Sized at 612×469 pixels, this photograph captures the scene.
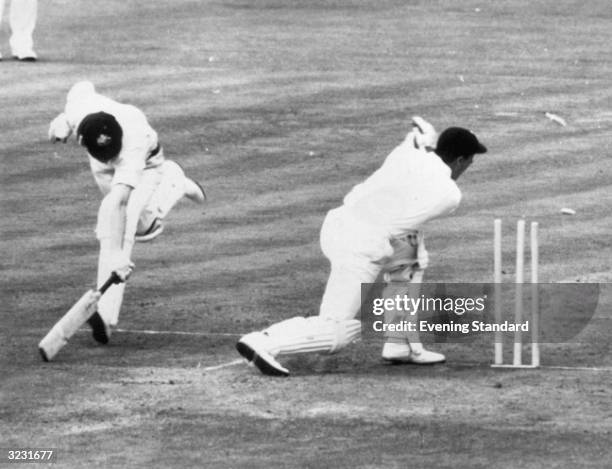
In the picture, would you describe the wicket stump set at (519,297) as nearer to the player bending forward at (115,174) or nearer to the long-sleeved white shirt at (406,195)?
the long-sleeved white shirt at (406,195)

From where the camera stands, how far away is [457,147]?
11953 mm

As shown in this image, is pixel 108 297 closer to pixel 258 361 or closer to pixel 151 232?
pixel 151 232

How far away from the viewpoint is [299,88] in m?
24.5

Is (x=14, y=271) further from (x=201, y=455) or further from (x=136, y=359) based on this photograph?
(x=201, y=455)

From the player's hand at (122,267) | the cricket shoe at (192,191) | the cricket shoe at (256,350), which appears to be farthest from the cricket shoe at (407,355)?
the cricket shoe at (192,191)

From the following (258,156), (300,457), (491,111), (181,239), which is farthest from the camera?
(491,111)

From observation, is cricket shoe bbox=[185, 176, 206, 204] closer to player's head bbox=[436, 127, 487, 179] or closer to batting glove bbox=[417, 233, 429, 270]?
batting glove bbox=[417, 233, 429, 270]

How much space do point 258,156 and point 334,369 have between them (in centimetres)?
923

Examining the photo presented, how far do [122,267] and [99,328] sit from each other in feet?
1.56

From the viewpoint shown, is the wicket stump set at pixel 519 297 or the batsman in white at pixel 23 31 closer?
the wicket stump set at pixel 519 297

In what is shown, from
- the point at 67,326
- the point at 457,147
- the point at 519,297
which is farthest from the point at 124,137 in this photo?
the point at 519,297

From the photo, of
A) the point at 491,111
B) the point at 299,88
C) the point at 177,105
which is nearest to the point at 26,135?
the point at 177,105

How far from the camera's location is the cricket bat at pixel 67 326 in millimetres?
12469

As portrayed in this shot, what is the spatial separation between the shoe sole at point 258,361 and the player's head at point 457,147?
1779 mm
